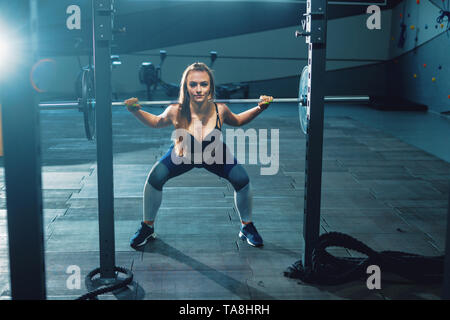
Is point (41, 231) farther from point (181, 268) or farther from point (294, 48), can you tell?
point (294, 48)

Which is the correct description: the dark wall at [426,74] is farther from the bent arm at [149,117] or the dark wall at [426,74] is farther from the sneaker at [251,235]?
the bent arm at [149,117]

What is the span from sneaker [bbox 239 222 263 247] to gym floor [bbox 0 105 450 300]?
0.04 meters

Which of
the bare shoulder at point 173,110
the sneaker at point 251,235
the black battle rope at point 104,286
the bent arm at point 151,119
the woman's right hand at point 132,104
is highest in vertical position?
the woman's right hand at point 132,104

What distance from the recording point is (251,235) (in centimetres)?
298

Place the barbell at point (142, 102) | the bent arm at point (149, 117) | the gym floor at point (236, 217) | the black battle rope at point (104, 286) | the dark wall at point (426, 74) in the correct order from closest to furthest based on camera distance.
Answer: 1. the black battle rope at point (104, 286)
2. the gym floor at point (236, 217)
3. the barbell at point (142, 102)
4. the bent arm at point (149, 117)
5. the dark wall at point (426, 74)

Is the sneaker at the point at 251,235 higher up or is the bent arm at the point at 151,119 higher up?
the bent arm at the point at 151,119

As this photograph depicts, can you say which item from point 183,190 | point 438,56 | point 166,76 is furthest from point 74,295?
point 166,76

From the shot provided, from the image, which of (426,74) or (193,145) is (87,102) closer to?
(193,145)

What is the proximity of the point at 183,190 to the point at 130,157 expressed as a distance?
1.43 m

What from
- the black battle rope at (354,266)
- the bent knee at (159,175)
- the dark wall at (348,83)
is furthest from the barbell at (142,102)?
the dark wall at (348,83)

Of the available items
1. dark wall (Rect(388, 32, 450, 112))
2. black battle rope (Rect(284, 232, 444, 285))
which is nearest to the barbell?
black battle rope (Rect(284, 232, 444, 285))

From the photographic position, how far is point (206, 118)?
298cm

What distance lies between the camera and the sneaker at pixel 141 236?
116 inches

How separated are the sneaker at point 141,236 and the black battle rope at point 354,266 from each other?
85 cm
